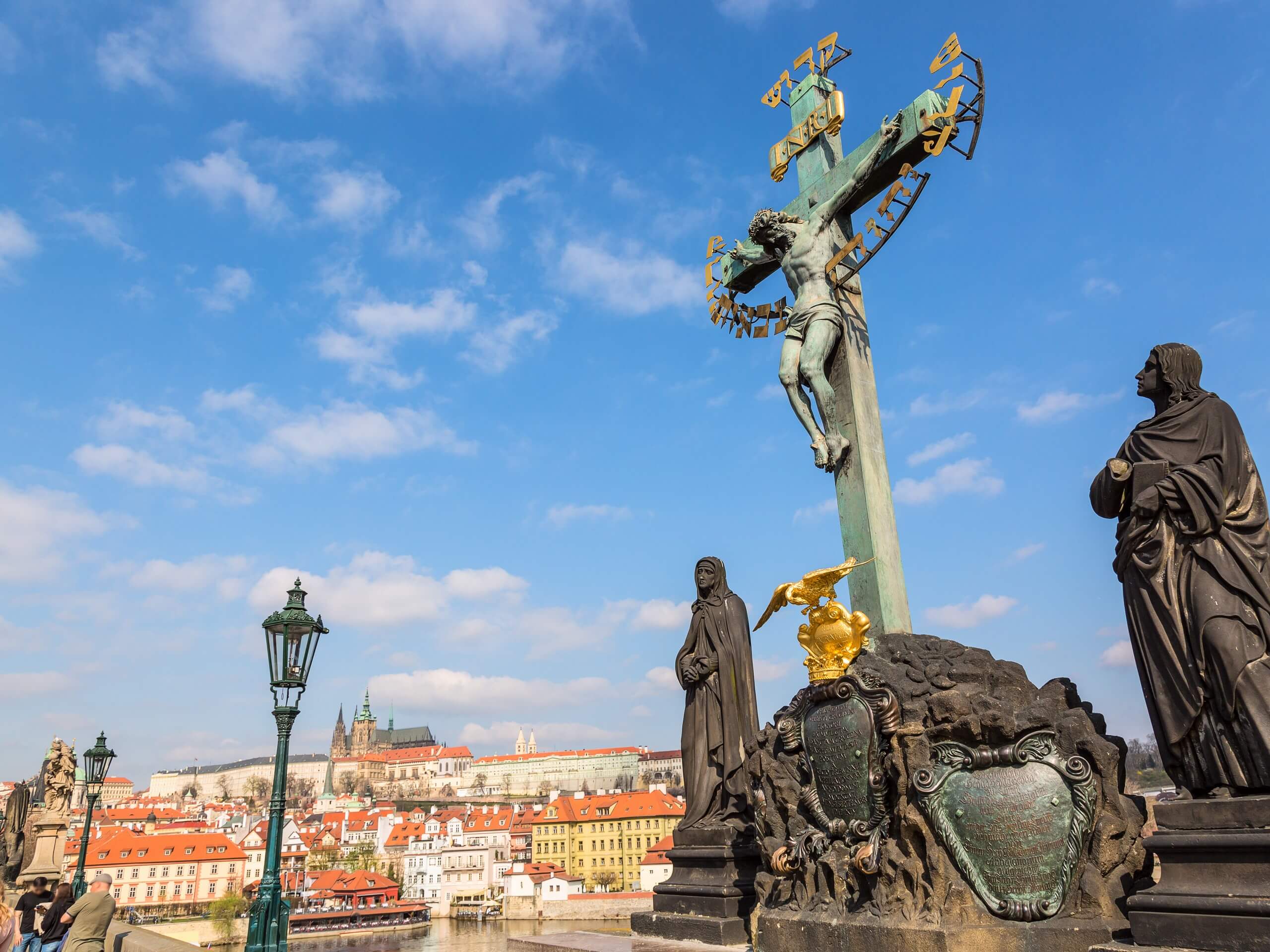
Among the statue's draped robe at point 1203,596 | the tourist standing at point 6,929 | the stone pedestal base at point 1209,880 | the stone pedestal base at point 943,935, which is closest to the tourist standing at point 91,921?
the tourist standing at point 6,929

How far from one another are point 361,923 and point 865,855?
232ft

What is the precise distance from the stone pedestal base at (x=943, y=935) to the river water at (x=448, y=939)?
4508 centimetres

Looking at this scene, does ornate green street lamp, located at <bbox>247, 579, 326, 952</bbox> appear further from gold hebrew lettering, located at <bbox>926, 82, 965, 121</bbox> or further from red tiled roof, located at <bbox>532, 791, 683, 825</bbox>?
red tiled roof, located at <bbox>532, 791, 683, 825</bbox>

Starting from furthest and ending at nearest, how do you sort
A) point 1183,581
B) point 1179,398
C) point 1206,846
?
point 1179,398 < point 1183,581 < point 1206,846

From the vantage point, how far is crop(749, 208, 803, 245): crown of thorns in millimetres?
7812

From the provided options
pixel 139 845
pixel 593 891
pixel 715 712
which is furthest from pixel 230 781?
pixel 715 712

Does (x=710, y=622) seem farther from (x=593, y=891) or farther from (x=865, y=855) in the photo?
(x=593, y=891)

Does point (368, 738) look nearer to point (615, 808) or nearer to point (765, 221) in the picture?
point (615, 808)

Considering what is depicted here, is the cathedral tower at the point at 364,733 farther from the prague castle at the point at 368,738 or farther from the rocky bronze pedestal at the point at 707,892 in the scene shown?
the rocky bronze pedestal at the point at 707,892

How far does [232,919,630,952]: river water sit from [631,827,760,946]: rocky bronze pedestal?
43141 mm

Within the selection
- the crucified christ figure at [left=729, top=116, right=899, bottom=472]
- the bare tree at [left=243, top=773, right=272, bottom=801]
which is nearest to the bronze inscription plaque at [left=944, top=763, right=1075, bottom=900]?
the crucified christ figure at [left=729, top=116, right=899, bottom=472]

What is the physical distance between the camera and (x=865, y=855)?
4.86m

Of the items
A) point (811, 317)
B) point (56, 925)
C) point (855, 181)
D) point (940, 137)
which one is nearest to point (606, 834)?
point (56, 925)

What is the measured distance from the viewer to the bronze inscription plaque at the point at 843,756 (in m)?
5.20
